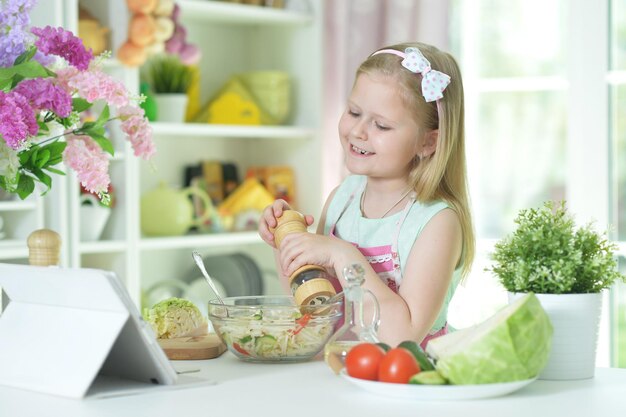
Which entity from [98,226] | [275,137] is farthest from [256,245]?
[98,226]

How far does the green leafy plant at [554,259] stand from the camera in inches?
56.8

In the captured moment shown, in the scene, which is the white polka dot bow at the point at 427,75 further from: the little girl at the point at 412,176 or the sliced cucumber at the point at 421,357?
the sliced cucumber at the point at 421,357

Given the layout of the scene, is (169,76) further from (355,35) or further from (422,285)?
(422,285)

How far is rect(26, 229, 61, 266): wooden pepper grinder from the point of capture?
1.67 meters

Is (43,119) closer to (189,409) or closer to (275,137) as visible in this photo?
(189,409)

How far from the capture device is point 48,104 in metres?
1.65

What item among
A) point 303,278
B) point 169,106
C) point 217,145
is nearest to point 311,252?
point 303,278

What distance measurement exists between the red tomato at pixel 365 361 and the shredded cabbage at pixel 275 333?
0.69 feet

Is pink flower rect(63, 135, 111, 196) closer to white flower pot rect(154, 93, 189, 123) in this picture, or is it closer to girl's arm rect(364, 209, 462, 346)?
girl's arm rect(364, 209, 462, 346)

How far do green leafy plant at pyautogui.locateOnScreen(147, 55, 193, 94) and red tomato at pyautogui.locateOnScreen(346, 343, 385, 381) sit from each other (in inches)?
99.9

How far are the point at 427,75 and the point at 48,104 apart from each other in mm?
700

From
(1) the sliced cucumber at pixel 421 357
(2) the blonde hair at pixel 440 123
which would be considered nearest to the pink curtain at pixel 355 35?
(2) the blonde hair at pixel 440 123

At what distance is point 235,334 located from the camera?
157 cm

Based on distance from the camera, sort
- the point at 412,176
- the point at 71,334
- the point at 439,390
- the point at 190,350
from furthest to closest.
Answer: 1. the point at 412,176
2. the point at 190,350
3. the point at 71,334
4. the point at 439,390
